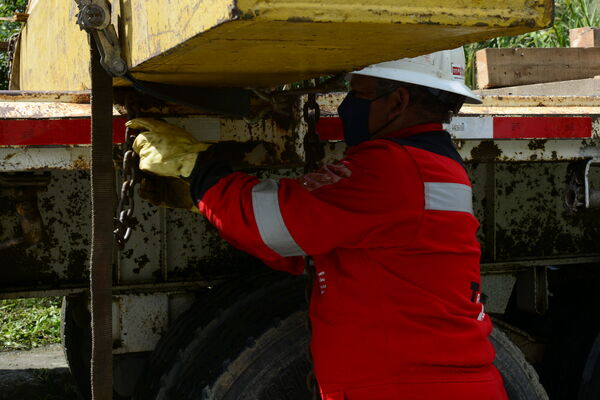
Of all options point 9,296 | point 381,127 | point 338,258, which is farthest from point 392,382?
point 9,296

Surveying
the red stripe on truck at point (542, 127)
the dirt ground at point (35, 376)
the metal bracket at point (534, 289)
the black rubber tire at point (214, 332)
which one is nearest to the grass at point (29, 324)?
the dirt ground at point (35, 376)

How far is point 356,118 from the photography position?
2424mm

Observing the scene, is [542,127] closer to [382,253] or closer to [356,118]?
[356,118]

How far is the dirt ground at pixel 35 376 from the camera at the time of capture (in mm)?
5055

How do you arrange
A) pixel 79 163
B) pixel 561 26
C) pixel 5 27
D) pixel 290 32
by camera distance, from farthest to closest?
pixel 561 26 < pixel 5 27 < pixel 79 163 < pixel 290 32

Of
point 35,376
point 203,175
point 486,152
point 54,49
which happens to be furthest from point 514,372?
point 35,376

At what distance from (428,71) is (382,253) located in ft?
2.07

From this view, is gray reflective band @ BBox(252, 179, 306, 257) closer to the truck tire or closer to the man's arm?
the man's arm

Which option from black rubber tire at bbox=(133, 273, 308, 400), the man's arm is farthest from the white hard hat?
black rubber tire at bbox=(133, 273, 308, 400)

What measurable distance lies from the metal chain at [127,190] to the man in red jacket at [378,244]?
0.14ft

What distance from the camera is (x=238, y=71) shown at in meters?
2.02

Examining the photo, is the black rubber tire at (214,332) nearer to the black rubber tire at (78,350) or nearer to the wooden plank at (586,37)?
the black rubber tire at (78,350)

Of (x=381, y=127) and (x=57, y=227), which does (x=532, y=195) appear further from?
(x=57, y=227)

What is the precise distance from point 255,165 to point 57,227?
0.74 metres
